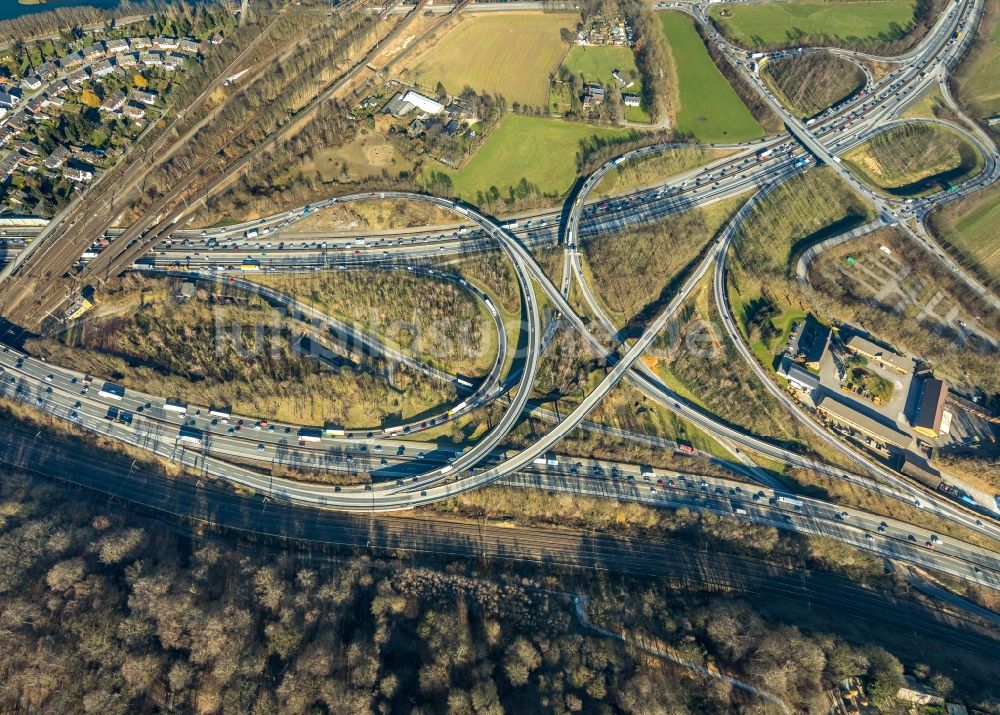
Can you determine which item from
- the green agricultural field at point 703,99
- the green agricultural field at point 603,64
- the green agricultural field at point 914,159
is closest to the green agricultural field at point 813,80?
the green agricultural field at point 703,99

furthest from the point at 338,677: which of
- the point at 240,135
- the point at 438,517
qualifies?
the point at 240,135

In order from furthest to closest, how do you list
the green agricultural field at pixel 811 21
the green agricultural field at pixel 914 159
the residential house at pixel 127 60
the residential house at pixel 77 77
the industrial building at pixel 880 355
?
1. the green agricultural field at pixel 811 21
2. the residential house at pixel 127 60
3. the residential house at pixel 77 77
4. the green agricultural field at pixel 914 159
5. the industrial building at pixel 880 355

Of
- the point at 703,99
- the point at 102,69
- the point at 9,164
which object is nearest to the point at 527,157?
the point at 703,99

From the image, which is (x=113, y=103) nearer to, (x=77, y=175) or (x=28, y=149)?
(x=28, y=149)

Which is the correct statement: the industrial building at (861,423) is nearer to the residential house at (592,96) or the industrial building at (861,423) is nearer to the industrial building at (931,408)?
the industrial building at (931,408)

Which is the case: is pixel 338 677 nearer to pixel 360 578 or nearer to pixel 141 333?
pixel 360 578
